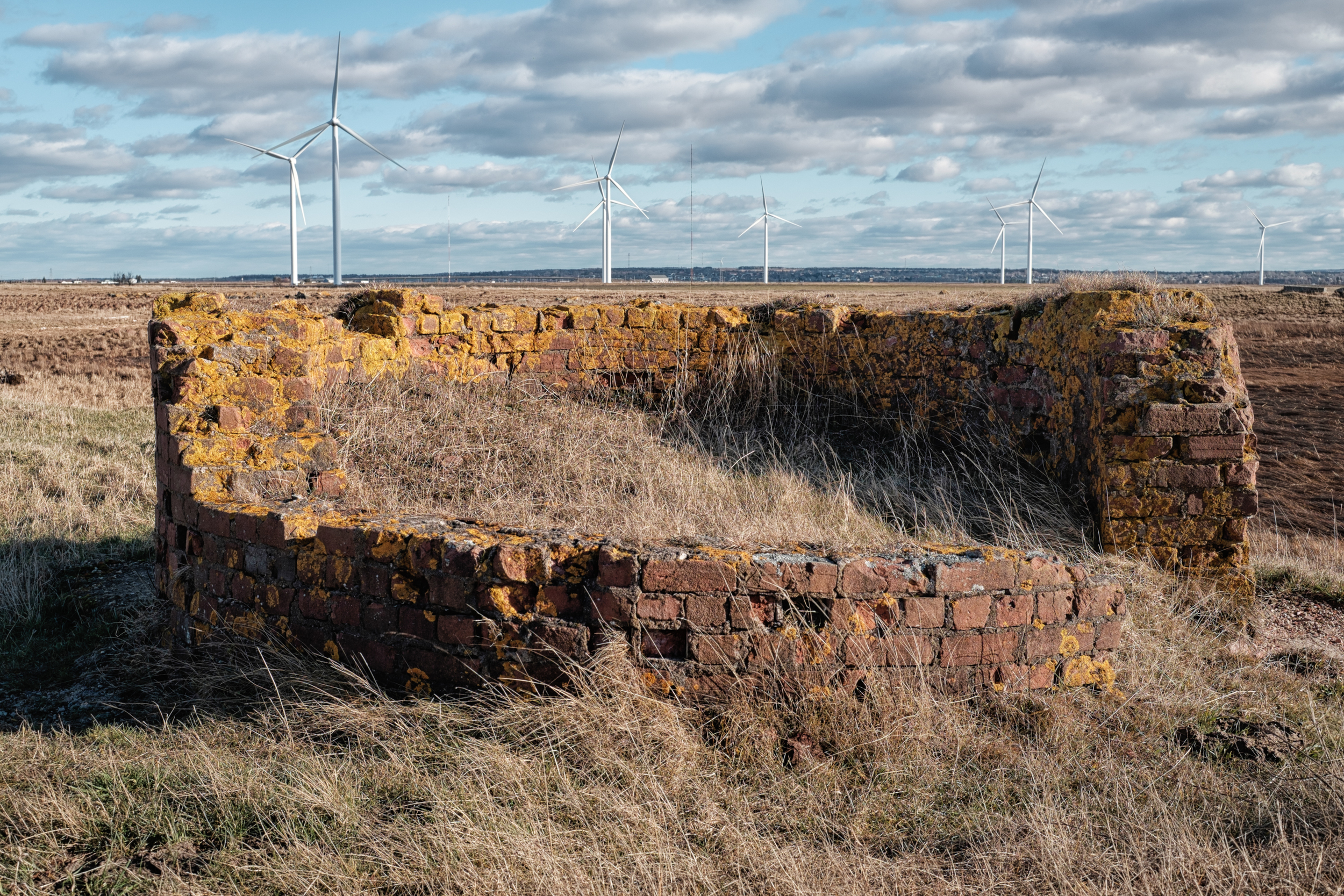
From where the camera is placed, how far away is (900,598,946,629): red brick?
3262 millimetres

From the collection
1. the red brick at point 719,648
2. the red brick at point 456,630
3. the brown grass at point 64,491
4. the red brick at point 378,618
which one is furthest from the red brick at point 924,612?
the brown grass at point 64,491

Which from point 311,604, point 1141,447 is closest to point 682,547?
point 311,604

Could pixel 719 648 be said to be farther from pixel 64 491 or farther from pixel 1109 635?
pixel 64 491

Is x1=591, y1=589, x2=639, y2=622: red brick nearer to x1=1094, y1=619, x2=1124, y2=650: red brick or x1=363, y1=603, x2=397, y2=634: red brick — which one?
x1=363, y1=603, x2=397, y2=634: red brick

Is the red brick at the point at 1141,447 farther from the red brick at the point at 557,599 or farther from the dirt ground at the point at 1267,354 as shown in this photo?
the red brick at the point at 557,599

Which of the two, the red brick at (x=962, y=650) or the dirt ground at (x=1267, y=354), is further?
the dirt ground at (x=1267, y=354)

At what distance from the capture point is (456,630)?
11.1 feet

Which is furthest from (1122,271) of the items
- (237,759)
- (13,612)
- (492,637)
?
(13,612)

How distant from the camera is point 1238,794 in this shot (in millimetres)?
3021

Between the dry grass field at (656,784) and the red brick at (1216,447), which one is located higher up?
the red brick at (1216,447)

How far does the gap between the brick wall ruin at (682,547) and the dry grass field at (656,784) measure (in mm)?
156

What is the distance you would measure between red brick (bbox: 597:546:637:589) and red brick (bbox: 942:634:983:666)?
1.11 m

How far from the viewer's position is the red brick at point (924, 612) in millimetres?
3262

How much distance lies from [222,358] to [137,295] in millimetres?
61878
